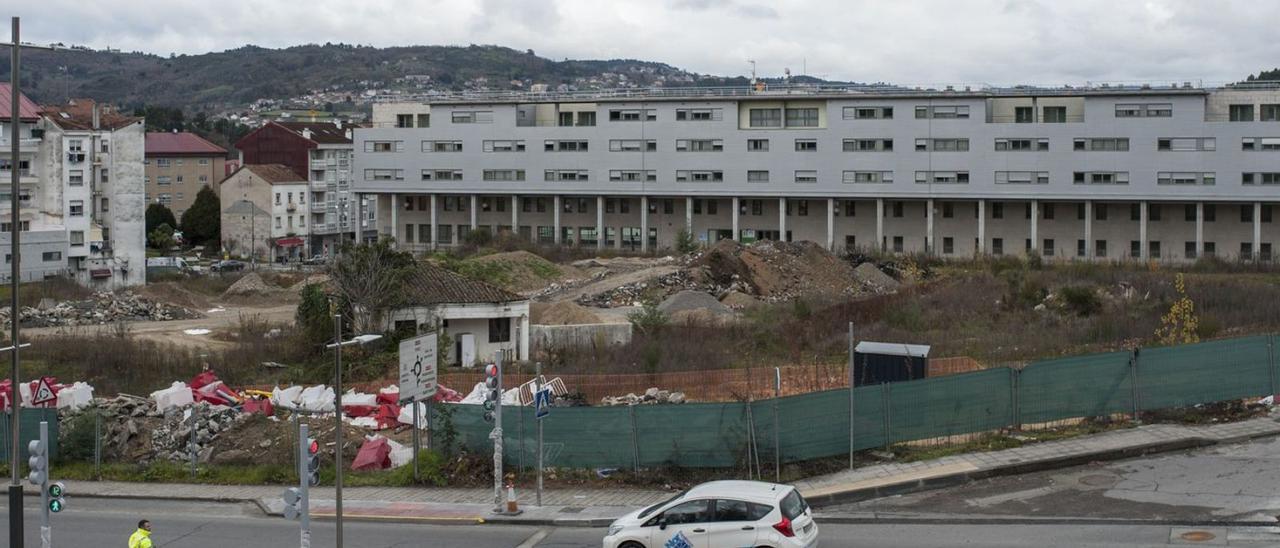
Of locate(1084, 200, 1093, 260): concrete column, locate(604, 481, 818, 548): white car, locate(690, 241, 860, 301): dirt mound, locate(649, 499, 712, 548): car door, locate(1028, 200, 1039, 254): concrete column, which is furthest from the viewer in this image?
locate(1028, 200, 1039, 254): concrete column

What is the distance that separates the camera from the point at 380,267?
46219 mm

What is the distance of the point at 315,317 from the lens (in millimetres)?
46250

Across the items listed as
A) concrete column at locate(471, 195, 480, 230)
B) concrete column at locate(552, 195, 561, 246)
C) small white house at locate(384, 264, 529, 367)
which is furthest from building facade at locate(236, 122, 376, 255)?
small white house at locate(384, 264, 529, 367)

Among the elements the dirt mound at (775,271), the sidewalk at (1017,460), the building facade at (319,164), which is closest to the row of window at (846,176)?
the dirt mound at (775,271)

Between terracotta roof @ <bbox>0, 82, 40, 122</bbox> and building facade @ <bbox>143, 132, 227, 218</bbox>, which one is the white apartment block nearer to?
terracotta roof @ <bbox>0, 82, 40, 122</bbox>

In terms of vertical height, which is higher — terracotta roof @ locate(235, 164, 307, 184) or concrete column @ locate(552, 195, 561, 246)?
terracotta roof @ locate(235, 164, 307, 184)

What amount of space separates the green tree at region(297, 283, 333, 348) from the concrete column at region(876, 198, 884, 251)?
155 feet

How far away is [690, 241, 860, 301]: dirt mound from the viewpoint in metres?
66.7

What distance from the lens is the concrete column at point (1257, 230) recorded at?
3191 inches

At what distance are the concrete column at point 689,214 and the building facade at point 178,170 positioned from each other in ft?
191

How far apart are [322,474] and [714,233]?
6448cm

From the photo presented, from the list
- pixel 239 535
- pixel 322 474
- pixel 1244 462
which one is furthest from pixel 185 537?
pixel 1244 462

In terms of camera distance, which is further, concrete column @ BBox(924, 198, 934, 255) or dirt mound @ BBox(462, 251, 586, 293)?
concrete column @ BBox(924, 198, 934, 255)

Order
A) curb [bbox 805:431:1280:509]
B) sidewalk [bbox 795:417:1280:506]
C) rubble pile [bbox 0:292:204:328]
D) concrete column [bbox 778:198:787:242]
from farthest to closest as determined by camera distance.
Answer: concrete column [bbox 778:198:787:242]
rubble pile [bbox 0:292:204:328]
sidewalk [bbox 795:417:1280:506]
curb [bbox 805:431:1280:509]
